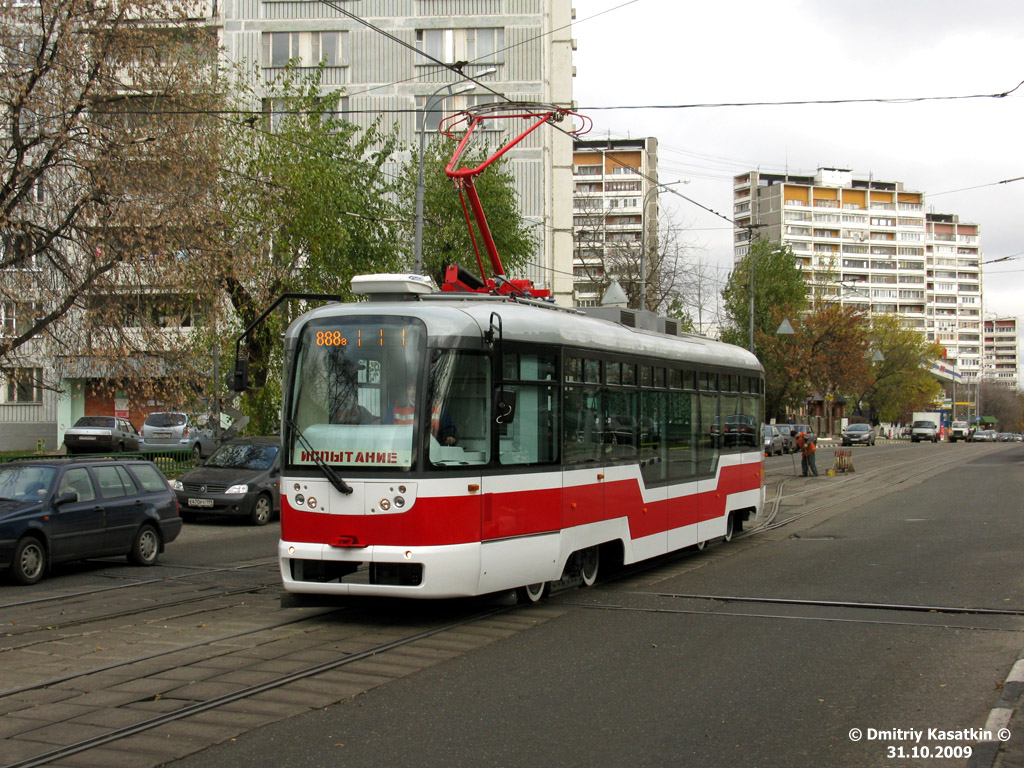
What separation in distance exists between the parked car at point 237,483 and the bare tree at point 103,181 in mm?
2410

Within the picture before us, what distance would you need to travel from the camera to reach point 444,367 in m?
9.43

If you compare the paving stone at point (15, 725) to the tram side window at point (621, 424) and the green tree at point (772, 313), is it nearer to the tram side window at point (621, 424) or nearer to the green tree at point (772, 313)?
the tram side window at point (621, 424)

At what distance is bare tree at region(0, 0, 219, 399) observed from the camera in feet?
56.7

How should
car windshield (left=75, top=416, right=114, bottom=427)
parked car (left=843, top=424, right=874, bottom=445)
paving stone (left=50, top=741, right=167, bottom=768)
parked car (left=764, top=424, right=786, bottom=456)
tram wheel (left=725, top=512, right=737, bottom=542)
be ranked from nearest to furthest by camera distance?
paving stone (left=50, top=741, right=167, bottom=768) → tram wheel (left=725, top=512, right=737, bottom=542) → car windshield (left=75, top=416, right=114, bottom=427) → parked car (left=764, top=424, right=786, bottom=456) → parked car (left=843, top=424, right=874, bottom=445)

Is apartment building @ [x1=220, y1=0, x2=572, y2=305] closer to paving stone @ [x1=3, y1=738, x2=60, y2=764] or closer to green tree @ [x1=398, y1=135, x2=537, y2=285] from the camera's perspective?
green tree @ [x1=398, y1=135, x2=537, y2=285]

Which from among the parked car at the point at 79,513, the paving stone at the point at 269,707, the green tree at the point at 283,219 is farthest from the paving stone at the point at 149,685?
the green tree at the point at 283,219

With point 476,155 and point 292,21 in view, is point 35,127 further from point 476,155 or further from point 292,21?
point 292,21

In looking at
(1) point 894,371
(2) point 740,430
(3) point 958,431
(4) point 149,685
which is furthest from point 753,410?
(3) point 958,431

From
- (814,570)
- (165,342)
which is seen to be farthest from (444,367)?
(165,342)

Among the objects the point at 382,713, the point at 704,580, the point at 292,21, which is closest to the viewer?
the point at 382,713

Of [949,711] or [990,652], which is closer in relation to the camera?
[949,711]

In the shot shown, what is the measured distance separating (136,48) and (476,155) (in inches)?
743

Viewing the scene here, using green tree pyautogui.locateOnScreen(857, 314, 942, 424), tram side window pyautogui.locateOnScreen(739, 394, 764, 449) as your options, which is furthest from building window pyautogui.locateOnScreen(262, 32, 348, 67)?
green tree pyautogui.locateOnScreen(857, 314, 942, 424)

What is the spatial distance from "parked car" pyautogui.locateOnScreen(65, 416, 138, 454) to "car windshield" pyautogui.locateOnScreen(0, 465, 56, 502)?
2745 centimetres
